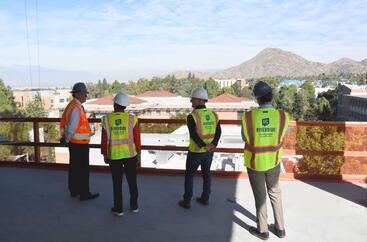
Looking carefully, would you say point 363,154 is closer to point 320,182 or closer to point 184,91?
point 320,182

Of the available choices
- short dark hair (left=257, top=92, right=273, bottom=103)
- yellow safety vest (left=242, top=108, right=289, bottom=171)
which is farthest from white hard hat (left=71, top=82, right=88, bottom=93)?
short dark hair (left=257, top=92, right=273, bottom=103)

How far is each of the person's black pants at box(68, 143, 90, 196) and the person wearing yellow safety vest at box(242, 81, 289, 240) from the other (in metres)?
2.48

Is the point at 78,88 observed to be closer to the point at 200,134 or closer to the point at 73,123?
the point at 73,123

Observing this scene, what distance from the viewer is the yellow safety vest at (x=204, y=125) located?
473cm

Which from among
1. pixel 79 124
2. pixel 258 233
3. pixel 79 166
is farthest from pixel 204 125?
pixel 79 166

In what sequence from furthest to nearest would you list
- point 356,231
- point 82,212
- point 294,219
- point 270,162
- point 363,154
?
point 363,154 → point 82,212 → point 294,219 → point 356,231 → point 270,162

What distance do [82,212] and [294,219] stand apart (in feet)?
8.86

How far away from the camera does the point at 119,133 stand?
4.62 metres

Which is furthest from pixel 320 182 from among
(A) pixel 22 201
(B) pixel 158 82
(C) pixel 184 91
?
(B) pixel 158 82

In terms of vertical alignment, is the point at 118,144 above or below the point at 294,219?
above

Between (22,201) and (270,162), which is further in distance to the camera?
(22,201)

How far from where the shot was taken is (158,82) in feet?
377

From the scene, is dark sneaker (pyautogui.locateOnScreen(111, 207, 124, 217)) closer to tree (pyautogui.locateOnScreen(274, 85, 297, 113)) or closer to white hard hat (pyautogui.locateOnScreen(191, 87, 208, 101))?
white hard hat (pyautogui.locateOnScreen(191, 87, 208, 101))

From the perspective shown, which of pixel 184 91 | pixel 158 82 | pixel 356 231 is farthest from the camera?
pixel 158 82
